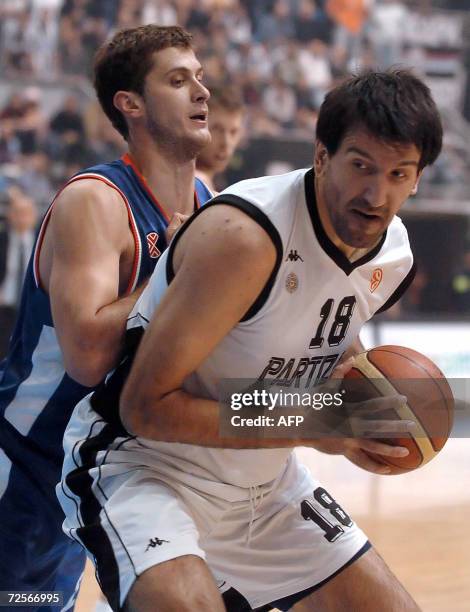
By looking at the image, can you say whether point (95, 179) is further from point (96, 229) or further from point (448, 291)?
point (448, 291)

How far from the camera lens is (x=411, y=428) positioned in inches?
79.0

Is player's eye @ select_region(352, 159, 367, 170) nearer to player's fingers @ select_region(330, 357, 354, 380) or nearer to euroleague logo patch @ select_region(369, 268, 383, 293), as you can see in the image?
euroleague logo patch @ select_region(369, 268, 383, 293)

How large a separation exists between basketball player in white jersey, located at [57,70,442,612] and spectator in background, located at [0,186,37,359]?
5.50 m

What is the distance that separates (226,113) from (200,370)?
2.18 meters

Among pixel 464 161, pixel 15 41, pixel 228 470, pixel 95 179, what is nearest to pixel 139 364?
pixel 228 470

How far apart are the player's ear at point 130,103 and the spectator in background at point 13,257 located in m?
4.97

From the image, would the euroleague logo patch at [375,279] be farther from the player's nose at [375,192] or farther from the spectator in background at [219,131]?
the spectator in background at [219,131]

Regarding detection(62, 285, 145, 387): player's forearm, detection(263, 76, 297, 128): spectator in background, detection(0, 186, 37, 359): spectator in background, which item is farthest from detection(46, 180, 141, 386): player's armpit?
detection(263, 76, 297, 128): spectator in background

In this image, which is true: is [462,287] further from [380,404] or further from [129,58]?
[380,404]

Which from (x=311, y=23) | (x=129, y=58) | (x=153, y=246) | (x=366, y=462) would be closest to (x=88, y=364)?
(x=153, y=246)

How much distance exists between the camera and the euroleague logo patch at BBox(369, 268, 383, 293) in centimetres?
216

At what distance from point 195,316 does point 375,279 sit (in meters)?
0.56

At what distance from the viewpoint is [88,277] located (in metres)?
2.24

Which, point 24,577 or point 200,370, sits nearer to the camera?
point 200,370
